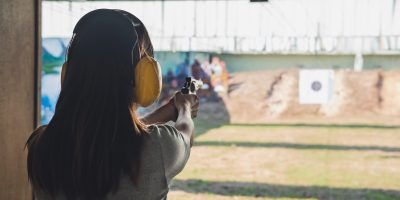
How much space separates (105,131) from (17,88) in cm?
128

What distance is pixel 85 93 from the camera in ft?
3.50

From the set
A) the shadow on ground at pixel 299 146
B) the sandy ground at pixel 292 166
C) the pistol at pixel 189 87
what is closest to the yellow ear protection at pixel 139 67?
the pistol at pixel 189 87

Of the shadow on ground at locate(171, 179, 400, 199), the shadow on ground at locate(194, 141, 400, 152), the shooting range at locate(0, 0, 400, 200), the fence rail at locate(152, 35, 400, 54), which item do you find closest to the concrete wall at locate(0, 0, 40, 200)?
the shooting range at locate(0, 0, 400, 200)

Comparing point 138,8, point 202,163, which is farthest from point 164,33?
point 202,163

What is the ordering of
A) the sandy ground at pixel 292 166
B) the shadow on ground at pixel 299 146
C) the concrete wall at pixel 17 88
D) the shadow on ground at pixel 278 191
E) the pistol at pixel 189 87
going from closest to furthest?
the pistol at pixel 189 87 → the concrete wall at pixel 17 88 → the shadow on ground at pixel 278 191 → the sandy ground at pixel 292 166 → the shadow on ground at pixel 299 146

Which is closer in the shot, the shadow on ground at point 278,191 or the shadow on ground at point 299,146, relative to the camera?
the shadow on ground at point 278,191

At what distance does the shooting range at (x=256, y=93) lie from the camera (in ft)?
7.37

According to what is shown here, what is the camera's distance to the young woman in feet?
A: 3.45

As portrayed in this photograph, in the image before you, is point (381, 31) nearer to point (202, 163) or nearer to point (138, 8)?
point (138, 8)

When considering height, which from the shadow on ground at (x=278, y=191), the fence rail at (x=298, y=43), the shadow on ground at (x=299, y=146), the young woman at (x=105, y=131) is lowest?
the shadow on ground at (x=299, y=146)

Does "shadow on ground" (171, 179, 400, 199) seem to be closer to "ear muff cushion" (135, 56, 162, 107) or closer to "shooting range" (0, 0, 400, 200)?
"shooting range" (0, 0, 400, 200)

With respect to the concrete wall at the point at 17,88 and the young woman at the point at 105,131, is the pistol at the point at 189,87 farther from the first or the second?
the concrete wall at the point at 17,88

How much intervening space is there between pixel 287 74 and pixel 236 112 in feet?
11.3

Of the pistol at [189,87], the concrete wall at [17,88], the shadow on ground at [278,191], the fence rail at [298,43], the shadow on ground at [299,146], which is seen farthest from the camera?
the fence rail at [298,43]
